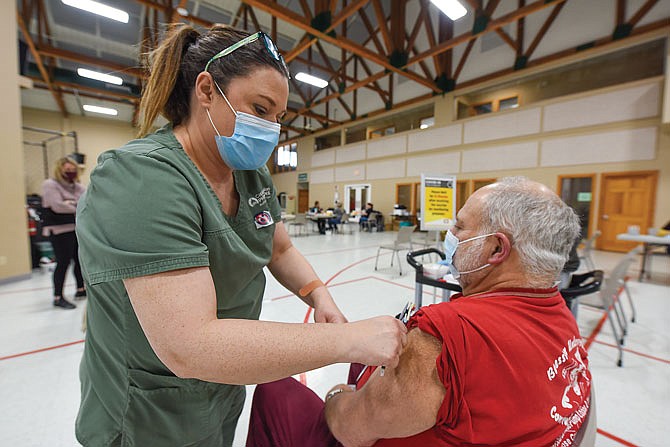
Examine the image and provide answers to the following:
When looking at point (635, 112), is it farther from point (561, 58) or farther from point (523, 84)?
point (523, 84)

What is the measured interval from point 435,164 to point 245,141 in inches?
419

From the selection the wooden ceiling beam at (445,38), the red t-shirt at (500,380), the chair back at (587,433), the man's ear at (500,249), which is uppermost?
the wooden ceiling beam at (445,38)

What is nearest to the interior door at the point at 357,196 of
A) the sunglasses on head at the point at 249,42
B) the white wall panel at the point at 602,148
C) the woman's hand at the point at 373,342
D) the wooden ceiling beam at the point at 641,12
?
the white wall panel at the point at 602,148

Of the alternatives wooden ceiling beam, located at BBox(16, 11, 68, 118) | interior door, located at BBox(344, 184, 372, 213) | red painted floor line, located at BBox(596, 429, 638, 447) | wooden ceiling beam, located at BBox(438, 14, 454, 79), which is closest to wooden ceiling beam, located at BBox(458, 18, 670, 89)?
wooden ceiling beam, located at BBox(438, 14, 454, 79)

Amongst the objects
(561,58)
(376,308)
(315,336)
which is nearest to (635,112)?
(561,58)

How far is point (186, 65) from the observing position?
67 cm

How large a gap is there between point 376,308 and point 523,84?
913 cm

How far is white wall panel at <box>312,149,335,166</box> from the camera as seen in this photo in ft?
48.3

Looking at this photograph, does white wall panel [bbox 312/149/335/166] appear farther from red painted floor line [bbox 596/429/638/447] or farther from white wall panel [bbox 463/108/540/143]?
red painted floor line [bbox 596/429/638/447]

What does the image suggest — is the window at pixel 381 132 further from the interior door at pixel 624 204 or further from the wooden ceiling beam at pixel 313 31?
the interior door at pixel 624 204

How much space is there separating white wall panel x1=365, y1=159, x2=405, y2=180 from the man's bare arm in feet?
37.2

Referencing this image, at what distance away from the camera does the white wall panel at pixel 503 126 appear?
815cm

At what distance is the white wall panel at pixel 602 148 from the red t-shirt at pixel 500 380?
9125 mm

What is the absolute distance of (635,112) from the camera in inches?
264
